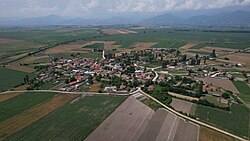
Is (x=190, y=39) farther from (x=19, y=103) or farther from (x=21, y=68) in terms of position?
(x=19, y=103)

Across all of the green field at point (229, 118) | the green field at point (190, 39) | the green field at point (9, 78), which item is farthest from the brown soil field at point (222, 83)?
the green field at point (190, 39)

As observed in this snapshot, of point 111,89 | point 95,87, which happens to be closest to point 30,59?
point 95,87

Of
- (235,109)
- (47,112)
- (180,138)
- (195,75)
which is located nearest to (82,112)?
(47,112)

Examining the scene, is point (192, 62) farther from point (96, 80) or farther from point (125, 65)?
point (96, 80)

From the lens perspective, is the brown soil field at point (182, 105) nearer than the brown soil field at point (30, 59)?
Yes

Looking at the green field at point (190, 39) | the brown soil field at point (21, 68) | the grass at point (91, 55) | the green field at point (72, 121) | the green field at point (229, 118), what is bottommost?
the green field at point (72, 121)

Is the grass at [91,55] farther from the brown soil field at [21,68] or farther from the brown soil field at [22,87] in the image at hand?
the brown soil field at [22,87]

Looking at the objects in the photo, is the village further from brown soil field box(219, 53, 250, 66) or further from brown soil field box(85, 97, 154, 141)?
brown soil field box(85, 97, 154, 141)
